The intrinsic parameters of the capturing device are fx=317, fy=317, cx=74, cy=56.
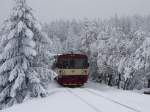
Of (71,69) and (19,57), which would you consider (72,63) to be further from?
(19,57)

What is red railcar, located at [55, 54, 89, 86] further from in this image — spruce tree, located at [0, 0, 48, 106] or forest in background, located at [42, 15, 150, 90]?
forest in background, located at [42, 15, 150, 90]

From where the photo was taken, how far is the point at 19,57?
67.1ft

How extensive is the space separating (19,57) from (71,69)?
919 centimetres

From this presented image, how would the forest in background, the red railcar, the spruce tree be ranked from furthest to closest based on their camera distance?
1. the forest in background
2. the red railcar
3. the spruce tree

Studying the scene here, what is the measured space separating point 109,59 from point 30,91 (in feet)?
86.4

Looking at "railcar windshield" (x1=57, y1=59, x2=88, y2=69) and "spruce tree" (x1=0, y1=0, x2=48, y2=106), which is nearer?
"spruce tree" (x1=0, y1=0, x2=48, y2=106)

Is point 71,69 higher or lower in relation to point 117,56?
lower

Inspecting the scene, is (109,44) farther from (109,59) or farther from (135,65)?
(135,65)

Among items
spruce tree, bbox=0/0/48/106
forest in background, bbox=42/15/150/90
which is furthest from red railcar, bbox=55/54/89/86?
forest in background, bbox=42/15/150/90

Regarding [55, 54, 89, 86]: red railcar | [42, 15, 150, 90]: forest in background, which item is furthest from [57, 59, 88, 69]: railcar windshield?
[42, 15, 150, 90]: forest in background

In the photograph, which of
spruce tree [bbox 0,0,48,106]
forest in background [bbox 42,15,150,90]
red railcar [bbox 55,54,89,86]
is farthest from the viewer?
forest in background [bbox 42,15,150,90]

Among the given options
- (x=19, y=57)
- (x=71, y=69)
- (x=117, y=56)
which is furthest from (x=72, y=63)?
(x=117, y=56)

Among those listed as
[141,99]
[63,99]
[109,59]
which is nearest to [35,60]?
[63,99]

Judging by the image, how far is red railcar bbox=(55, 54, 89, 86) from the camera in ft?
94.9
